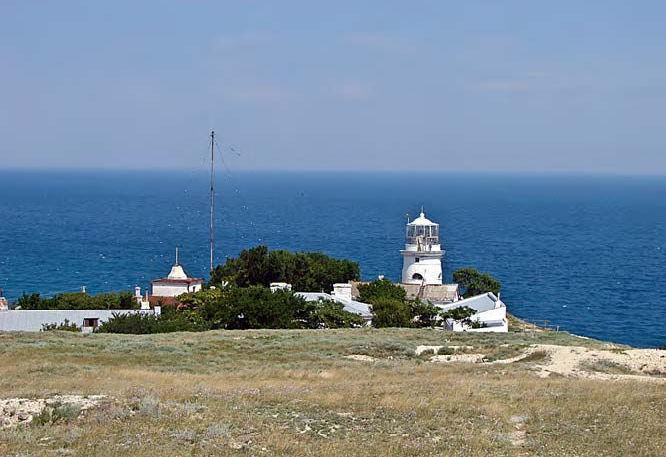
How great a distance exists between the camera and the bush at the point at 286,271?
55.4 metres

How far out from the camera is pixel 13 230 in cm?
15200

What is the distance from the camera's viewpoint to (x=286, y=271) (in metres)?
55.2

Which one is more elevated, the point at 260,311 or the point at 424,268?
the point at 424,268

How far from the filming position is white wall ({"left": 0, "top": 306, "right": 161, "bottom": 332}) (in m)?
42.3

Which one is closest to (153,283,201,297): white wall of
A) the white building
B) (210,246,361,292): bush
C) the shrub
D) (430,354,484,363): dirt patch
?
(210,246,361,292): bush

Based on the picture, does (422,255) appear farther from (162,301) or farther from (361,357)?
(361,357)

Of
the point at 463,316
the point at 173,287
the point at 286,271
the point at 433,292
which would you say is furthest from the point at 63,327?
the point at 433,292

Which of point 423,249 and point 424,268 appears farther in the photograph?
point 424,268

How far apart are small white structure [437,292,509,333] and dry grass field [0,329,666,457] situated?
14.6 metres

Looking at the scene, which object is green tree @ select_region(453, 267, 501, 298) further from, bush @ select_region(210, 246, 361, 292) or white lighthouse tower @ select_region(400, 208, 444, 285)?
bush @ select_region(210, 246, 361, 292)

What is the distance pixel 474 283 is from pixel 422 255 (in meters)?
12.0

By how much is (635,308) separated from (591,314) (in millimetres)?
5797

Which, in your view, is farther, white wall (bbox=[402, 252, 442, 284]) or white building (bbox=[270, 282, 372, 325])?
Answer: white wall (bbox=[402, 252, 442, 284])

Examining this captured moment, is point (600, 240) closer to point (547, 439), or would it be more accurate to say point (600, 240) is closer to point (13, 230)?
point (13, 230)
